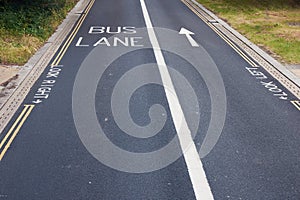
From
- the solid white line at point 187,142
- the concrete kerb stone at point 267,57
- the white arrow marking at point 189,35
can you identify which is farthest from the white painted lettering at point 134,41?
the concrete kerb stone at point 267,57

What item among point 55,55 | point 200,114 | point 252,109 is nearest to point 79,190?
point 200,114

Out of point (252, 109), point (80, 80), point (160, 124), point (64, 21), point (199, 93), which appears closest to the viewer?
point (160, 124)

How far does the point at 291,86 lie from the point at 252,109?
7.78 feet

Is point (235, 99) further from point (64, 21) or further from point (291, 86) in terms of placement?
point (64, 21)

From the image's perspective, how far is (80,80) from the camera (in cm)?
1098

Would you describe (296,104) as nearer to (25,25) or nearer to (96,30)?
(96,30)

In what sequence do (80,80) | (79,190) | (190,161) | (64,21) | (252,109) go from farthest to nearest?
(64,21), (80,80), (252,109), (190,161), (79,190)

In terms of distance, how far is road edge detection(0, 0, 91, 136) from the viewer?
9.08 meters

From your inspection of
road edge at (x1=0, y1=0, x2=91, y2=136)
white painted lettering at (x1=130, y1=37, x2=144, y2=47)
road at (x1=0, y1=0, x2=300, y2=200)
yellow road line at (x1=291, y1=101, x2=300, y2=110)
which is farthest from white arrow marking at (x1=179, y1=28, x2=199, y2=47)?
yellow road line at (x1=291, y1=101, x2=300, y2=110)

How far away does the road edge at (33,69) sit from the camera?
908cm

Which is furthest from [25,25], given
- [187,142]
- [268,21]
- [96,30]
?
[268,21]

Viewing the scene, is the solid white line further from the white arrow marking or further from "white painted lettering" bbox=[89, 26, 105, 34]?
"white painted lettering" bbox=[89, 26, 105, 34]

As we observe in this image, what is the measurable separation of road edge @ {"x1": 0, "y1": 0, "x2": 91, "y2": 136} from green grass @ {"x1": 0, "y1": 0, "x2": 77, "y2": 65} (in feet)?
0.91

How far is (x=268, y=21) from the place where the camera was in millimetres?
20547
